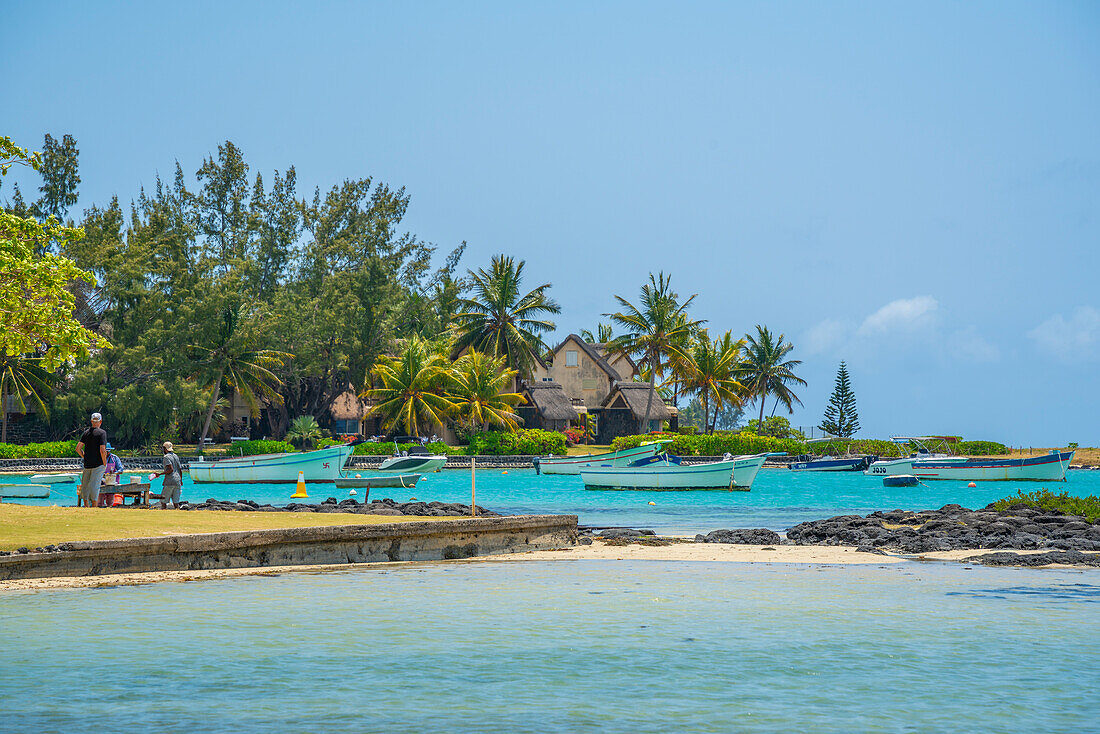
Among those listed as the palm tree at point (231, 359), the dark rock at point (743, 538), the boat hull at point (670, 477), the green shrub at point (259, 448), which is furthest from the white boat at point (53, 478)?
the dark rock at point (743, 538)

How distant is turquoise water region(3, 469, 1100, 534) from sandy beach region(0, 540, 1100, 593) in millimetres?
6242

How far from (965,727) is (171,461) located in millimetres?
17815

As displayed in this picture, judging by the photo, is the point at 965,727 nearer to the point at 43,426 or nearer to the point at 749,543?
the point at 749,543

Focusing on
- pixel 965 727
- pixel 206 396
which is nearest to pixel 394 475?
pixel 206 396

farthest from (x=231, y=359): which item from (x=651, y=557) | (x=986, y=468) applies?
(x=651, y=557)

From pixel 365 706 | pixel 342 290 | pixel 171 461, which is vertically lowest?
pixel 365 706

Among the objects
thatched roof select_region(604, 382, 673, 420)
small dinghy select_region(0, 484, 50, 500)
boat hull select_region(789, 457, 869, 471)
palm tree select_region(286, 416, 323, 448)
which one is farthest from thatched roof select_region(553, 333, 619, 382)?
small dinghy select_region(0, 484, 50, 500)

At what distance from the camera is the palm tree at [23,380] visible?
54219 millimetres

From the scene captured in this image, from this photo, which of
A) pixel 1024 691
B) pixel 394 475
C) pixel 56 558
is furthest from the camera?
pixel 394 475

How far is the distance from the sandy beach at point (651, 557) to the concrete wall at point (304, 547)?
0.53 ft

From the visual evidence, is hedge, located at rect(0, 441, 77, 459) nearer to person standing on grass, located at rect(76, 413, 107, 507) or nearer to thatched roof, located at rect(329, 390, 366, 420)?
thatched roof, located at rect(329, 390, 366, 420)

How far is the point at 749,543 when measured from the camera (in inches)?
801

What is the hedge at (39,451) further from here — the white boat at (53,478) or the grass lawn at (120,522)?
the grass lawn at (120,522)

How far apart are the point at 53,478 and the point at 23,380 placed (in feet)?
50.3
